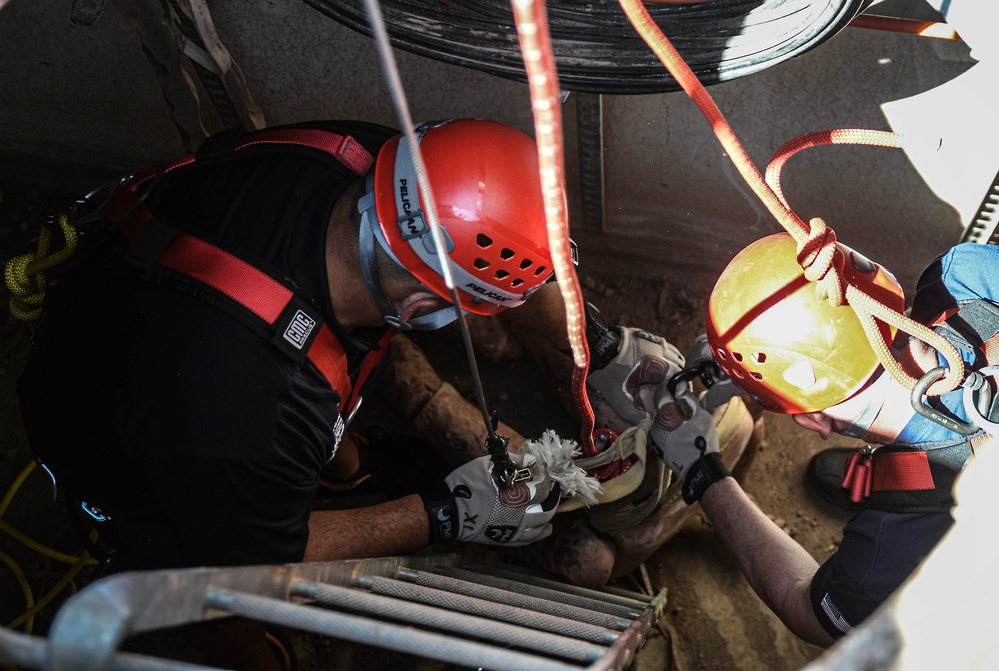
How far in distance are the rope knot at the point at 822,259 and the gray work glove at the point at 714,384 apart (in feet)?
2.89

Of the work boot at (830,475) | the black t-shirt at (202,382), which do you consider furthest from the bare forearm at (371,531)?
the work boot at (830,475)

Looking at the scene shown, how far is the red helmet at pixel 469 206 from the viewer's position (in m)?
2.35

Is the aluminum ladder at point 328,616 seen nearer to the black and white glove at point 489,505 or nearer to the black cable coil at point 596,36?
the black and white glove at point 489,505

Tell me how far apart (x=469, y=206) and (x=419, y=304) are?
0.39m

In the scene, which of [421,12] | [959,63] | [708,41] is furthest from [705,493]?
[421,12]

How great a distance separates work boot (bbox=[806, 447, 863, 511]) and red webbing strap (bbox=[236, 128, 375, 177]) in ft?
9.00

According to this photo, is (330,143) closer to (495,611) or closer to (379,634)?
(495,611)

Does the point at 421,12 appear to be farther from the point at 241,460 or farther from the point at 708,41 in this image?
the point at 241,460

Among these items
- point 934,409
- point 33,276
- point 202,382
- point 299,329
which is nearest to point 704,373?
point 934,409

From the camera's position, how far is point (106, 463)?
102 inches

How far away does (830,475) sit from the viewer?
4070mm

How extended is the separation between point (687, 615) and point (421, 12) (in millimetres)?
2834

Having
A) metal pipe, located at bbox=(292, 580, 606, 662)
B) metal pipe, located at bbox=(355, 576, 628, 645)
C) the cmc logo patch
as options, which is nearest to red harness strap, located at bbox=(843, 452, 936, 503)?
metal pipe, located at bbox=(355, 576, 628, 645)

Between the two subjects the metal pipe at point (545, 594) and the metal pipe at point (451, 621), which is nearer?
the metal pipe at point (451, 621)
